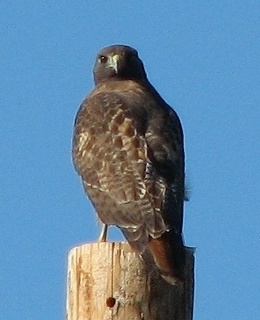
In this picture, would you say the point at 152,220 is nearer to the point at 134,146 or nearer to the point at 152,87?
the point at 134,146

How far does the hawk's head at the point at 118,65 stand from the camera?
9578 mm

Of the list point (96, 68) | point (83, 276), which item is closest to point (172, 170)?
point (83, 276)

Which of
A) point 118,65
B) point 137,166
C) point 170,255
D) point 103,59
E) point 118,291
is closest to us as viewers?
point 118,291

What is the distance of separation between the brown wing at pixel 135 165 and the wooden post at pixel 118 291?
0.27 meters

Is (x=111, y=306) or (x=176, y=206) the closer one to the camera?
(x=111, y=306)

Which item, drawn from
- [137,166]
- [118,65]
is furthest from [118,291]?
[118,65]

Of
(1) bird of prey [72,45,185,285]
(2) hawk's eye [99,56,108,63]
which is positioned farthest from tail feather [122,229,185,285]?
(2) hawk's eye [99,56,108,63]

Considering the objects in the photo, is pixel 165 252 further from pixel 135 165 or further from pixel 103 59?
pixel 103 59

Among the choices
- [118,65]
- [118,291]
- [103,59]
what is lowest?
[118,291]

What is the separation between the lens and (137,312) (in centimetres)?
517

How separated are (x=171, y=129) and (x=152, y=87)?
1.46 meters

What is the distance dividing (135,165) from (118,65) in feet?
8.78

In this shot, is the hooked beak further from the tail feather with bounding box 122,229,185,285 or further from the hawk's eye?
the tail feather with bounding box 122,229,185,285

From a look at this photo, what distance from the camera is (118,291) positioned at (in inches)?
203
